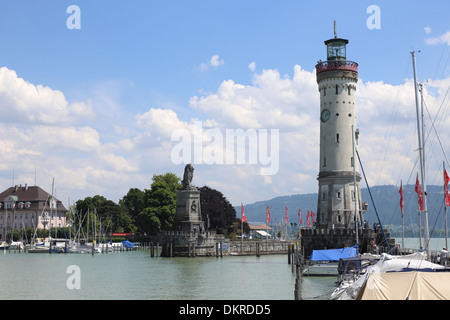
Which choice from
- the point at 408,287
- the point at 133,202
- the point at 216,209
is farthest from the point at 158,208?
the point at 408,287

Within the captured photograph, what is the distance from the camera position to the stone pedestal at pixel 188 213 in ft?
273

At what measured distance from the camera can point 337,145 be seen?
68125mm

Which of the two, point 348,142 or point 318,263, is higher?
point 348,142

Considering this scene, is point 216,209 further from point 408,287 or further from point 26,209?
point 408,287

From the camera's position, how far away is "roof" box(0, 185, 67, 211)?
149 metres

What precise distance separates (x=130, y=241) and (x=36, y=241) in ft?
82.0

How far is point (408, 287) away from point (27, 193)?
Answer: 476ft

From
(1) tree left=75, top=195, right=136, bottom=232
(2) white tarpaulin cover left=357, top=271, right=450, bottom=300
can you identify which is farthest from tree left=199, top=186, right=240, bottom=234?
(2) white tarpaulin cover left=357, top=271, right=450, bottom=300

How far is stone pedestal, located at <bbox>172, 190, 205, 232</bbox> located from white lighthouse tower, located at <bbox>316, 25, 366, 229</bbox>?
72.8 ft

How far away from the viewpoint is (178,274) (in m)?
54.4

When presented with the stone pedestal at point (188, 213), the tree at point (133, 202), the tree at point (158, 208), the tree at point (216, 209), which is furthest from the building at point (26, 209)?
the stone pedestal at point (188, 213)
